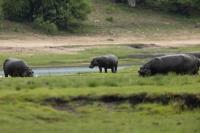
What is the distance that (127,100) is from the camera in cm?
1686

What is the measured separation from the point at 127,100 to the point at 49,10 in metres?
34.2

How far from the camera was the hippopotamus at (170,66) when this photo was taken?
824 inches

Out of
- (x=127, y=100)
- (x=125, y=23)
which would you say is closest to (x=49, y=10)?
(x=125, y=23)

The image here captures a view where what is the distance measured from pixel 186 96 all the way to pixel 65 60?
74.9 ft

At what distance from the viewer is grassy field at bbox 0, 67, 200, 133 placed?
14.6m

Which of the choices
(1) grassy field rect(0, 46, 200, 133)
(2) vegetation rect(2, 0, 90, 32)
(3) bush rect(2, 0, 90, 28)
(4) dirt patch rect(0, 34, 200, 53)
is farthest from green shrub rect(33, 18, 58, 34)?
(1) grassy field rect(0, 46, 200, 133)

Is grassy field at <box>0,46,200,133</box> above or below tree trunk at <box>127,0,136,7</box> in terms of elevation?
below

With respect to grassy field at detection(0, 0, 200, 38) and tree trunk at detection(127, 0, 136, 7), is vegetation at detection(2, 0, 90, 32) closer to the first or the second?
grassy field at detection(0, 0, 200, 38)

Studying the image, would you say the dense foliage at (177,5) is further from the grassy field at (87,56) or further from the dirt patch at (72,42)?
the grassy field at (87,56)

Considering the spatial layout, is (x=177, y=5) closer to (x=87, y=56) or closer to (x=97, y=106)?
(x=87, y=56)

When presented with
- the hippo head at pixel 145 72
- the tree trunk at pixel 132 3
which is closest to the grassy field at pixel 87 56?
the tree trunk at pixel 132 3

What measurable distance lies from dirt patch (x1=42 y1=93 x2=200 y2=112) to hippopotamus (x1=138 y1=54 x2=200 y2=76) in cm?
407

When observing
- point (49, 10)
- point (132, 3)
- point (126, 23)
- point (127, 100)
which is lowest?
point (126, 23)

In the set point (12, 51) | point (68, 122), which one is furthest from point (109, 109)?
point (12, 51)
